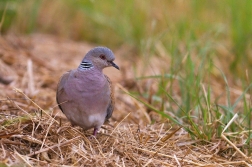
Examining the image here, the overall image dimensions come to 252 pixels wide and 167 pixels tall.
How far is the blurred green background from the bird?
213cm

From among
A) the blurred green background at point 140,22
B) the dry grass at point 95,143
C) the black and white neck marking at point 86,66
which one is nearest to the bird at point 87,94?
the black and white neck marking at point 86,66

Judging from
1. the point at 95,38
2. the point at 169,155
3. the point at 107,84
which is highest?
the point at 107,84

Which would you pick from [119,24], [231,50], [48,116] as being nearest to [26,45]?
[119,24]

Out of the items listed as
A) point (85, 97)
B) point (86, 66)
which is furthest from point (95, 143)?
point (86, 66)

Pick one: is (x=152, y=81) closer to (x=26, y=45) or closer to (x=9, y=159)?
(x=26, y=45)

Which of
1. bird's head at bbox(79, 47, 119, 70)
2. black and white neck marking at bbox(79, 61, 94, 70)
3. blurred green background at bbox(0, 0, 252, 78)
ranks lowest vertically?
blurred green background at bbox(0, 0, 252, 78)

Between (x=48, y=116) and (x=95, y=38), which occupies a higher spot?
(x=48, y=116)

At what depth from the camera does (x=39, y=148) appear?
10.8 ft

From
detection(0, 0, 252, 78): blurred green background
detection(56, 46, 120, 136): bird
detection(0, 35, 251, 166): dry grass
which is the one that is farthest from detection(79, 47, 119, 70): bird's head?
detection(0, 0, 252, 78): blurred green background

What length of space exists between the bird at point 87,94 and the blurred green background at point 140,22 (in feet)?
6.99

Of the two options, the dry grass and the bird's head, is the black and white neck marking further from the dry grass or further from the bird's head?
the dry grass

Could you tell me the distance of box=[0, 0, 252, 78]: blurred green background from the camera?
6.48 m

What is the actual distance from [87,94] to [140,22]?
3.73 metres

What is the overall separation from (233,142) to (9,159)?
66.9 inches
